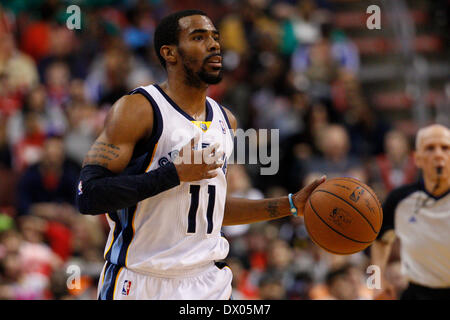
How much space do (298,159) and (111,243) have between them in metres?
5.33

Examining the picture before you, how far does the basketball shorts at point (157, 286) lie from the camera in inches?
151

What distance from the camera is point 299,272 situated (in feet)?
24.3

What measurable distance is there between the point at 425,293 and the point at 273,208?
166 cm

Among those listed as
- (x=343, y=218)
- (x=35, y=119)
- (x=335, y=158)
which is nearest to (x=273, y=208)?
(x=343, y=218)

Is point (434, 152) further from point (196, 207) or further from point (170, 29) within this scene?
point (170, 29)

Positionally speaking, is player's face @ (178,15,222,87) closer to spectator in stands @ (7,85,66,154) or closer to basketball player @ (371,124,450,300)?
basketball player @ (371,124,450,300)

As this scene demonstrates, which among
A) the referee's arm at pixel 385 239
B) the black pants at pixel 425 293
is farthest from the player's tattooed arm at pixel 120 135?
the black pants at pixel 425 293

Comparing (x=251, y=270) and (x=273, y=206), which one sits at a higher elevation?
(x=273, y=206)

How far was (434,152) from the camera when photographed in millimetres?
5258

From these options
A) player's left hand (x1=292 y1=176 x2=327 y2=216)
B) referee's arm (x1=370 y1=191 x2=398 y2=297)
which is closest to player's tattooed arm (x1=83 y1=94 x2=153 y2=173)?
player's left hand (x1=292 y1=176 x2=327 y2=216)

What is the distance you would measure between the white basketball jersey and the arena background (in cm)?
257

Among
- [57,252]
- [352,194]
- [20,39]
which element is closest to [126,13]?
[20,39]
